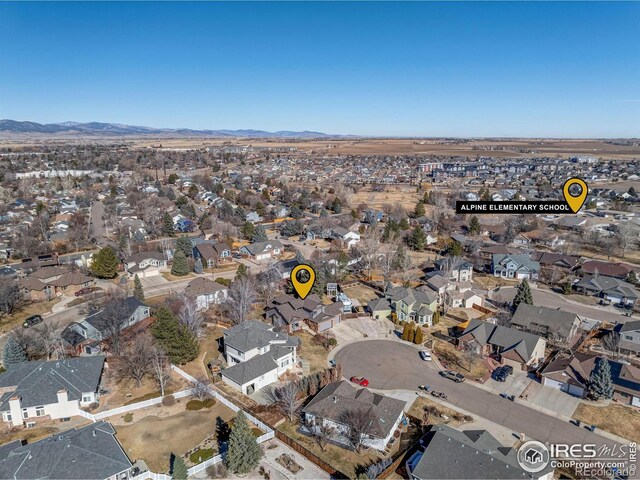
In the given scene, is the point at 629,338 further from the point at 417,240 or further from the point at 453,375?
the point at 417,240

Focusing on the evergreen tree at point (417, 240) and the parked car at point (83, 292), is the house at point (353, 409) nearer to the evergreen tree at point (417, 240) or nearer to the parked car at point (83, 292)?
the parked car at point (83, 292)

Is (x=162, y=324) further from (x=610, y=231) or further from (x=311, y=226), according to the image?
(x=610, y=231)

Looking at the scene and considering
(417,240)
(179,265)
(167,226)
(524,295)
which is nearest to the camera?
(524,295)

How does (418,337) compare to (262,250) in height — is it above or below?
below

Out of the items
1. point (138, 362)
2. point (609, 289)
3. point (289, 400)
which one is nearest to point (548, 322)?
point (609, 289)

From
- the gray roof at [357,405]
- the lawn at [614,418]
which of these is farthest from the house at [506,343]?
the gray roof at [357,405]

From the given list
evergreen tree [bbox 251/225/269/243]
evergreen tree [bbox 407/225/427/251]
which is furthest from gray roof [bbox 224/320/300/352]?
evergreen tree [bbox 407/225/427/251]

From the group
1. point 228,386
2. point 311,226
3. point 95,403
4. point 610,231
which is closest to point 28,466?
point 95,403
